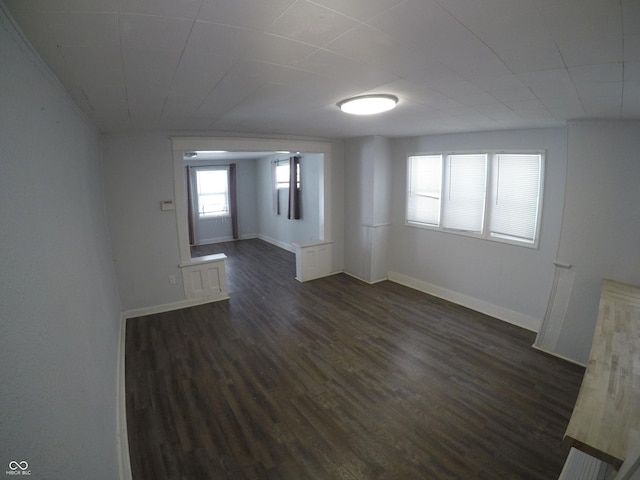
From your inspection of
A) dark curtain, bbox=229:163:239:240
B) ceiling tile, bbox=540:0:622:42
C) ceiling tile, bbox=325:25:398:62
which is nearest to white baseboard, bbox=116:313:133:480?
ceiling tile, bbox=325:25:398:62

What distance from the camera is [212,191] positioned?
8398mm

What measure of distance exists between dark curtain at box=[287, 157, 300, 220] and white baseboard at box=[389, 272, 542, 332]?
110 inches

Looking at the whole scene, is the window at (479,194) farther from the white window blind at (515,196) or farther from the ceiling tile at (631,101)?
the ceiling tile at (631,101)

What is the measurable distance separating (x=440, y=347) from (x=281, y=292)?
8.61 ft

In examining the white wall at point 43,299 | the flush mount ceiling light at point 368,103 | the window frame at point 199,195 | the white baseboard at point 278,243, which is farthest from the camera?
the window frame at point 199,195

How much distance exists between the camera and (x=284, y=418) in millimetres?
2324

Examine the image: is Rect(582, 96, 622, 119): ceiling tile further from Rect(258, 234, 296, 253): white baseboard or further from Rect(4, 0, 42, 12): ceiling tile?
Rect(258, 234, 296, 253): white baseboard

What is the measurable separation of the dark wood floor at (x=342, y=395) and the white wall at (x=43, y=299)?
686 millimetres

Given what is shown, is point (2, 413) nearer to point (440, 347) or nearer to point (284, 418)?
point (284, 418)

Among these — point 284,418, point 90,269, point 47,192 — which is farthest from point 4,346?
point 284,418

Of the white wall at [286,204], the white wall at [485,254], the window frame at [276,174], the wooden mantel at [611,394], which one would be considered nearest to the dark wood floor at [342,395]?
the white wall at [485,254]

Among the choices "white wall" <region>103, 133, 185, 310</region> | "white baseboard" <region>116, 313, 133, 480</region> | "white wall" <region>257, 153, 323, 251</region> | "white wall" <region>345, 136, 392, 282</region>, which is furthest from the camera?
"white wall" <region>257, 153, 323, 251</region>

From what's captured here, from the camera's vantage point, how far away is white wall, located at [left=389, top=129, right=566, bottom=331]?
11.2 feet

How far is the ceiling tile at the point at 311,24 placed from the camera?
988 mm
